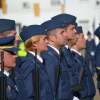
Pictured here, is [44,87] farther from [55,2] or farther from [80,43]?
[55,2]

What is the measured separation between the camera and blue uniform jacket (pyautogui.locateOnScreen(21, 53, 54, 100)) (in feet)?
17.3

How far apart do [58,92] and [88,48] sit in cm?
1468

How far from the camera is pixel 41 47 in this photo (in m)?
5.76

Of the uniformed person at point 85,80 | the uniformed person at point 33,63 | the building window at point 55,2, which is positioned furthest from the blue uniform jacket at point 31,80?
the building window at point 55,2

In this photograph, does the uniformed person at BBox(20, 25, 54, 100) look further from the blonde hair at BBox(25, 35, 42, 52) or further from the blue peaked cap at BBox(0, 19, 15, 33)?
the blue peaked cap at BBox(0, 19, 15, 33)

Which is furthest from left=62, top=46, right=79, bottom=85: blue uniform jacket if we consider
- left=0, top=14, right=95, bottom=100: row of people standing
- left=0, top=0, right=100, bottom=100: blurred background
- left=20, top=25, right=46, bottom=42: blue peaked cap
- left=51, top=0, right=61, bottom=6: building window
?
left=51, top=0, right=61, bottom=6: building window

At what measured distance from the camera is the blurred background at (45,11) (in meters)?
36.3

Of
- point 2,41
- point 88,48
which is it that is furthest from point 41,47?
point 88,48

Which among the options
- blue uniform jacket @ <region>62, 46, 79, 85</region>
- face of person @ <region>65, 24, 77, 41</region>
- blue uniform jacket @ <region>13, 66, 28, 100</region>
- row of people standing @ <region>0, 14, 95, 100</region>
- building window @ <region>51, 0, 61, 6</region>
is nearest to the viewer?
blue uniform jacket @ <region>13, 66, 28, 100</region>

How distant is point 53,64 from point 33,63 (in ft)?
1.97

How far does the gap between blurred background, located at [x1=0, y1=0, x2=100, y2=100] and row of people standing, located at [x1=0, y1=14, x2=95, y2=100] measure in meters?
28.9

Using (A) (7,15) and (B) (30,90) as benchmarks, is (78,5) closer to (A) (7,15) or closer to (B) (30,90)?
(A) (7,15)

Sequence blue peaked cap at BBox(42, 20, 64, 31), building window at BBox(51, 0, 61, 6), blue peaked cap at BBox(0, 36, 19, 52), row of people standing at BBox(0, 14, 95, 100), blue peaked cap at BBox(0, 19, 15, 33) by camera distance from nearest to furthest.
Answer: blue peaked cap at BBox(0, 36, 19, 52), row of people standing at BBox(0, 14, 95, 100), blue peaked cap at BBox(0, 19, 15, 33), blue peaked cap at BBox(42, 20, 64, 31), building window at BBox(51, 0, 61, 6)

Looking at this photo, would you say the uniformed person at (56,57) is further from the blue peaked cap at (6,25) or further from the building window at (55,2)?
the building window at (55,2)
